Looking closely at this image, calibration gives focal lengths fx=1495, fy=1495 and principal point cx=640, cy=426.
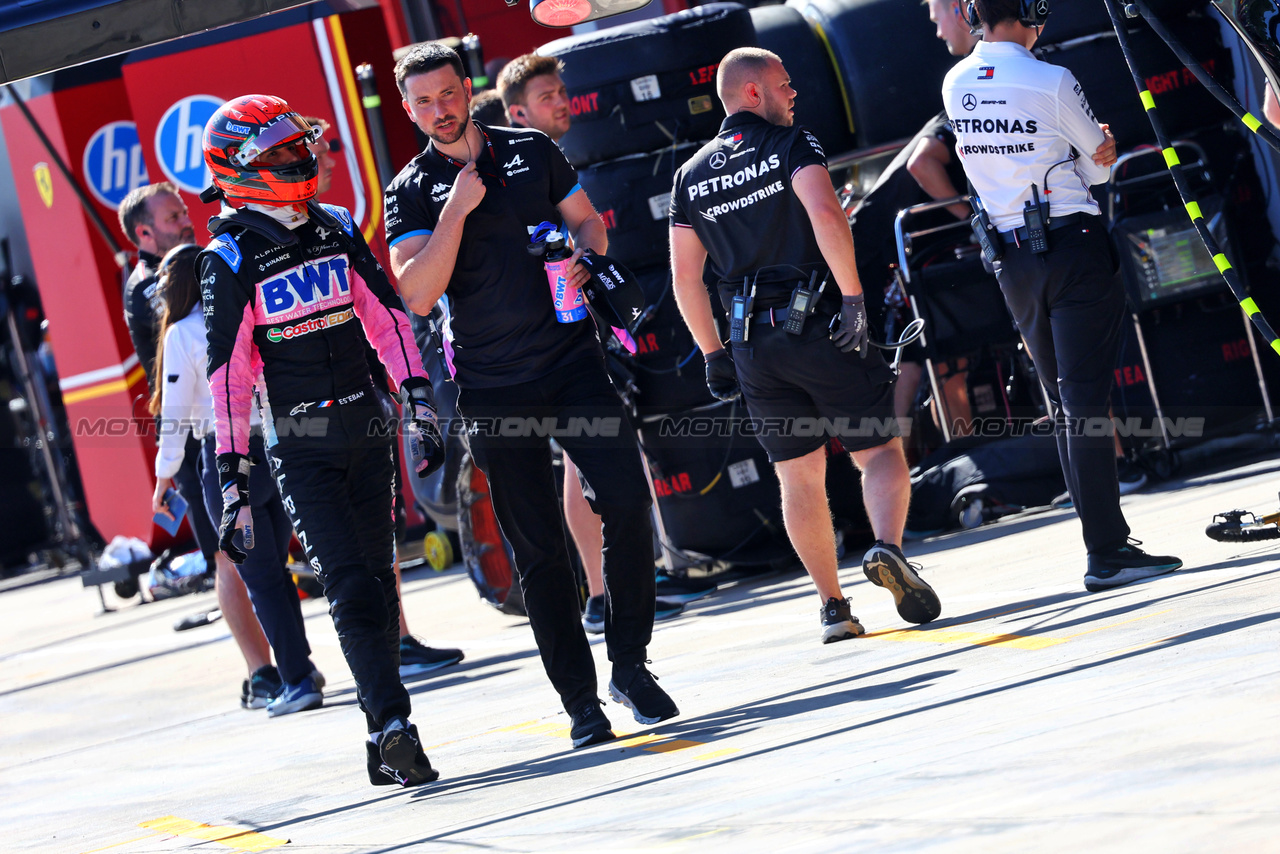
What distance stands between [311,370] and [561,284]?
0.82 metres

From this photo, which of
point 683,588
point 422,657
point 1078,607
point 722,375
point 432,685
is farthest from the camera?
point 683,588

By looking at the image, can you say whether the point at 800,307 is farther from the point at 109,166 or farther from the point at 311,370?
the point at 109,166

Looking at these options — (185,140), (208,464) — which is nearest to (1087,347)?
(208,464)

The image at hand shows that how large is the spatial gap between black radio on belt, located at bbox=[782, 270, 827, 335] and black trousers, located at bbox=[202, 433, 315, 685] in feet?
8.31

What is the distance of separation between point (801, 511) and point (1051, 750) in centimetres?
224

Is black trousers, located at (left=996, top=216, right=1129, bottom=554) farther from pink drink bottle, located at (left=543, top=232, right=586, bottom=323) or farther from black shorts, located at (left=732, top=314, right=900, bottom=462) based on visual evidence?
pink drink bottle, located at (left=543, top=232, right=586, bottom=323)

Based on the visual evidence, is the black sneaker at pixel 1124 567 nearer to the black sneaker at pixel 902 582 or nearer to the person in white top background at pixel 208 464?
the black sneaker at pixel 902 582

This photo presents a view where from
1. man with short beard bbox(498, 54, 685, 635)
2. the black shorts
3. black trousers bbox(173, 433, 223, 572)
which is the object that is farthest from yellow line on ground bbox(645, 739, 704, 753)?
black trousers bbox(173, 433, 223, 572)

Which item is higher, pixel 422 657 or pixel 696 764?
pixel 696 764

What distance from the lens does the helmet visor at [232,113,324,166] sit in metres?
4.45

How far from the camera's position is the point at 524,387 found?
436cm

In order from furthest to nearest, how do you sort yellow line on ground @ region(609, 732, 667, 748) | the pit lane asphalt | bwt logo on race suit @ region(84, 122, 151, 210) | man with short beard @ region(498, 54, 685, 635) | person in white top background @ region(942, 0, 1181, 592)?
bwt logo on race suit @ region(84, 122, 151, 210) < man with short beard @ region(498, 54, 685, 635) < person in white top background @ region(942, 0, 1181, 592) < yellow line on ground @ region(609, 732, 667, 748) < the pit lane asphalt

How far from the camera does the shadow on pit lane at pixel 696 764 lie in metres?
3.54

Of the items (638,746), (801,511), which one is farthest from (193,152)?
(638,746)
